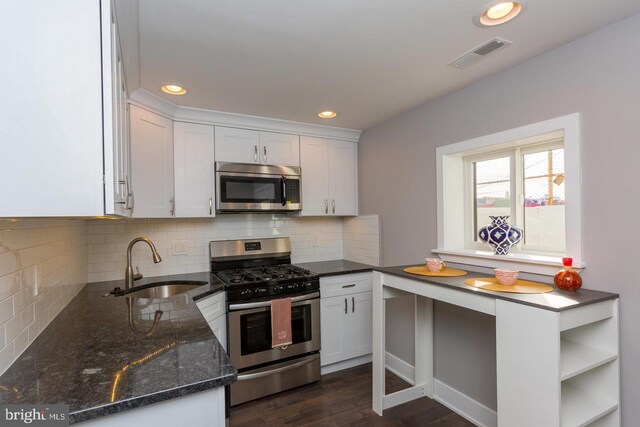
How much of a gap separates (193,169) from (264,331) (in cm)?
148

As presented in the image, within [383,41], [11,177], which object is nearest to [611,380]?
[383,41]

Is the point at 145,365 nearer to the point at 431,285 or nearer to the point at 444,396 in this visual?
the point at 431,285

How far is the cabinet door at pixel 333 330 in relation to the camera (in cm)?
288

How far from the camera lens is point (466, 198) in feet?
8.34

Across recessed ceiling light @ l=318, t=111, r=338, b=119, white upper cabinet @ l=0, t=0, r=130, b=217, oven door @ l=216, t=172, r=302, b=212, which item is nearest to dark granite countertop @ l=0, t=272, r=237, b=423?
white upper cabinet @ l=0, t=0, r=130, b=217

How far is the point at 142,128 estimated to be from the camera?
2352 millimetres

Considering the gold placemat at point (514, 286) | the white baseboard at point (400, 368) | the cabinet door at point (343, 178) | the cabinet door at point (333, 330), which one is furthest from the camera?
the cabinet door at point (343, 178)

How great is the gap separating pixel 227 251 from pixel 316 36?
206 cm

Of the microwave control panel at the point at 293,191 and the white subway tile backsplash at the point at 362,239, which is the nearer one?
the microwave control panel at the point at 293,191

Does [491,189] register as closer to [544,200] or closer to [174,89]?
[544,200]

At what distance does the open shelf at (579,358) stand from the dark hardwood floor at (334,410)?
3.32ft

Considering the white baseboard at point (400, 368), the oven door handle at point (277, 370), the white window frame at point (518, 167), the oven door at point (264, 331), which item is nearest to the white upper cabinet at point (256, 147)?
the oven door at point (264, 331)

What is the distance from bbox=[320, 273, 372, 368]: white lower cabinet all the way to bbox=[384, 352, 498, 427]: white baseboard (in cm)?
46

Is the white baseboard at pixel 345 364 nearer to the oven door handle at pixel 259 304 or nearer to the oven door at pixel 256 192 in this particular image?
the oven door handle at pixel 259 304
